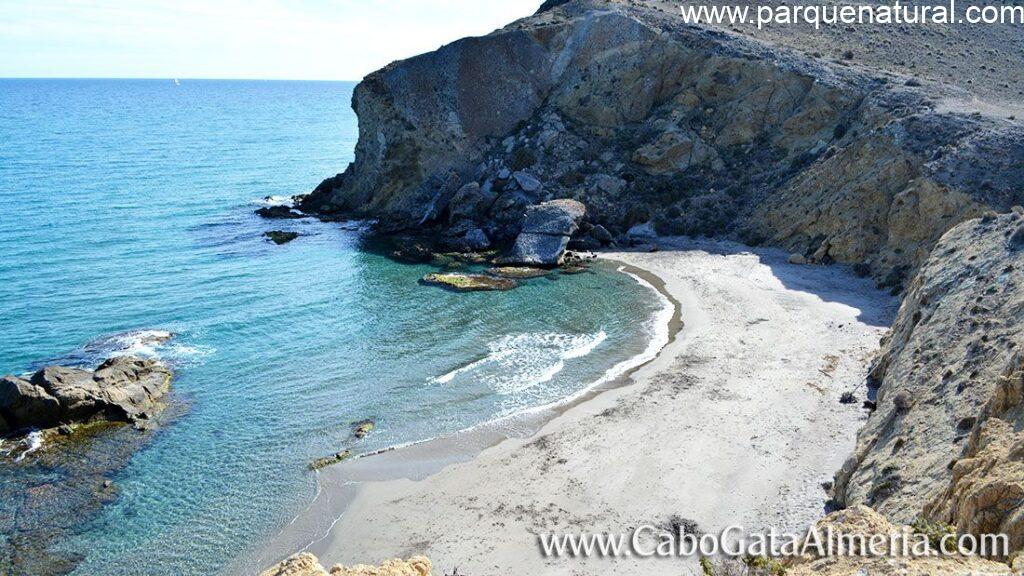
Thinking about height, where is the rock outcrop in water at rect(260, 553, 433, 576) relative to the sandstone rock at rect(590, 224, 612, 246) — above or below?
below

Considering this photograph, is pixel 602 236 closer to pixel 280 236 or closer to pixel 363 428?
pixel 280 236

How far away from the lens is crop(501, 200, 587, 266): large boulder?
136 ft

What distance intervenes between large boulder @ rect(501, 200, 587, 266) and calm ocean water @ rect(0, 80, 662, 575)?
A: 9.76ft

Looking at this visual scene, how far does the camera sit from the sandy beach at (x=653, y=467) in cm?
1778

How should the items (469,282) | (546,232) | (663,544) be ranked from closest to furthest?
(663,544)
(469,282)
(546,232)

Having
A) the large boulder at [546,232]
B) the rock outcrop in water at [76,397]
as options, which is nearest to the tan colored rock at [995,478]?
the rock outcrop in water at [76,397]

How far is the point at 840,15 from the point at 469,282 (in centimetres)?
4124

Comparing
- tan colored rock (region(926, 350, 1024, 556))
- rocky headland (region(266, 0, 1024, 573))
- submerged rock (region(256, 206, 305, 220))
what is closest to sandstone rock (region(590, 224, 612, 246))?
rocky headland (region(266, 0, 1024, 573))

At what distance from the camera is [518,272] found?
132 ft

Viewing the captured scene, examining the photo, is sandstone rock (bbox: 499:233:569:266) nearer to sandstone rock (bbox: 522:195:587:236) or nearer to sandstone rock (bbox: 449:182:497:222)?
sandstone rock (bbox: 522:195:587:236)

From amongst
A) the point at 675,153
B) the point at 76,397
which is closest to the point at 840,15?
the point at 675,153

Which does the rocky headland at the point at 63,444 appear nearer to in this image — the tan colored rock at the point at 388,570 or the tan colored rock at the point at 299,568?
the tan colored rock at the point at 299,568

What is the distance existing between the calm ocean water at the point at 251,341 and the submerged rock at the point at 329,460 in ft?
1.26

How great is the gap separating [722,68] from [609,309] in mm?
24045
